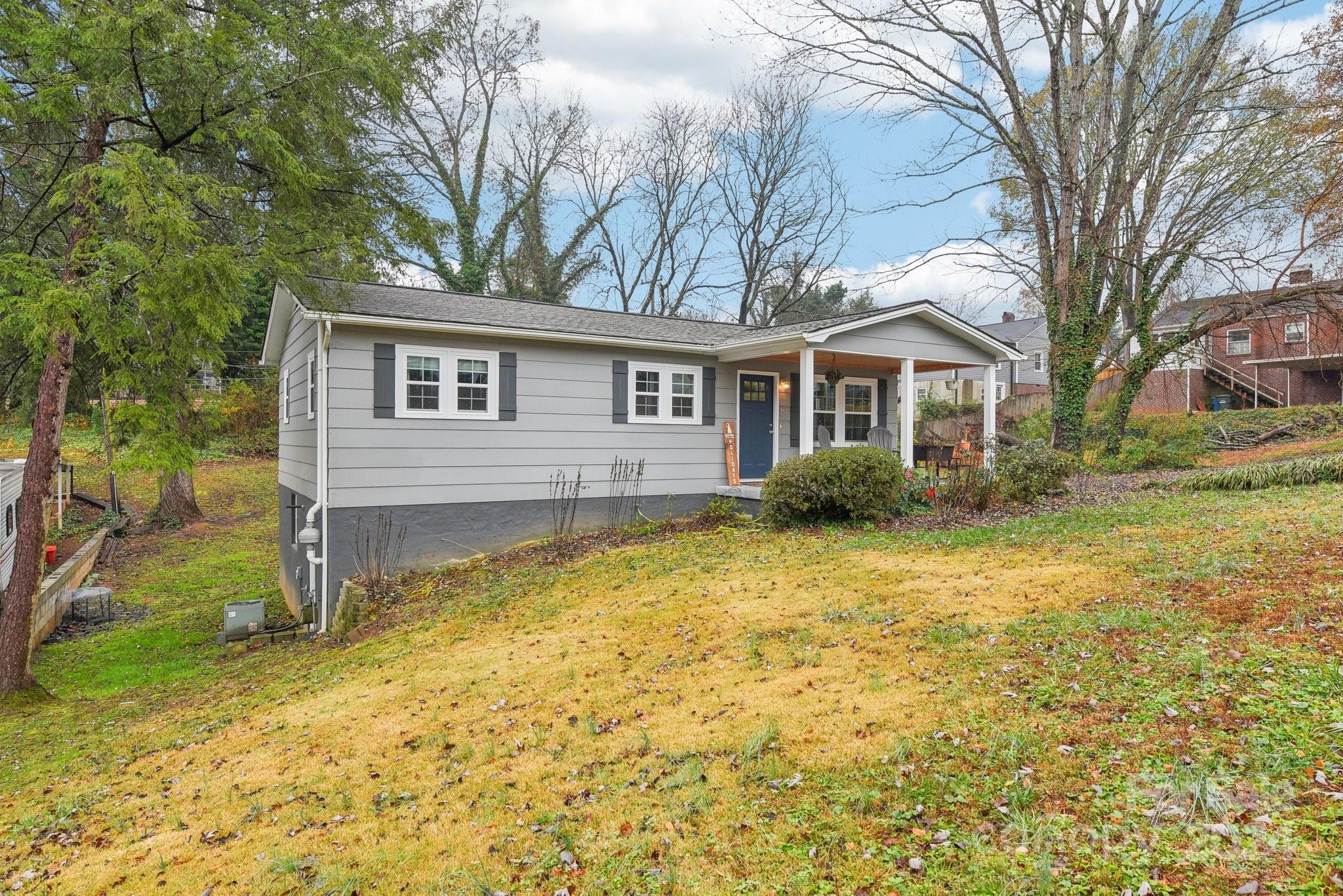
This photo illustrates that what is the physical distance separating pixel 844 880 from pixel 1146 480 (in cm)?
1331

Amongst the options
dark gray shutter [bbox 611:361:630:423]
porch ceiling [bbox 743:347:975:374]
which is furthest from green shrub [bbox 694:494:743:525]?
Result: porch ceiling [bbox 743:347:975:374]

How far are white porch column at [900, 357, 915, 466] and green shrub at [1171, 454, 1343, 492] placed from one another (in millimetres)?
4266

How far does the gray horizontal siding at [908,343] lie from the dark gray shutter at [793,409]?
62.9 inches

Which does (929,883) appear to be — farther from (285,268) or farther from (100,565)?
(100,565)

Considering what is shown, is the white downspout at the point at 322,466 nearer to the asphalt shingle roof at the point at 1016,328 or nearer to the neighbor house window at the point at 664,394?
the neighbor house window at the point at 664,394

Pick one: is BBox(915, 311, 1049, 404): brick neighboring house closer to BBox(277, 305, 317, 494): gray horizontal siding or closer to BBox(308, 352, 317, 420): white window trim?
BBox(277, 305, 317, 494): gray horizontal siding

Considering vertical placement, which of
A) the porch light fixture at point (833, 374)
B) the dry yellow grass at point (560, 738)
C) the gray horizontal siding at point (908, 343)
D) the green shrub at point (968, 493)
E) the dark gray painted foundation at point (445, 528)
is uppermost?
the gray horizontal siding at point (908, 343)

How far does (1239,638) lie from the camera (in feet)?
12.9

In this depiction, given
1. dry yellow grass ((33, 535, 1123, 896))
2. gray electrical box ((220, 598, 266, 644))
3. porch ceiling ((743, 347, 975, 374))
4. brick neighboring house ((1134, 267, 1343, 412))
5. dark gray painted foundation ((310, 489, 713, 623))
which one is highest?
brick neighboring house ((1134, 267, 1343, 412))

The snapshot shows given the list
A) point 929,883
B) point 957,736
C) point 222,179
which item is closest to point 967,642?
point 957,736

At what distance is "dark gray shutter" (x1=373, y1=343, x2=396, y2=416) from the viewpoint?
9031mm

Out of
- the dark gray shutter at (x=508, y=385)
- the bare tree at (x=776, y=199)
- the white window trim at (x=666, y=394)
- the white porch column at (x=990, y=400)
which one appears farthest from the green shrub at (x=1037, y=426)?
the dark gray shutter at (x=508, y=385)

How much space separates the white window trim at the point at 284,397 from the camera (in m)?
12.0

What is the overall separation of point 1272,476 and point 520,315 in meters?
11.8
